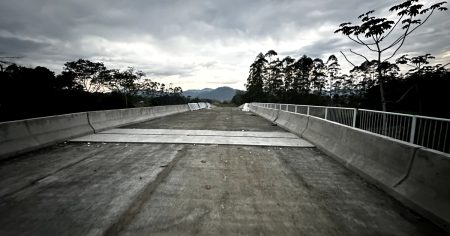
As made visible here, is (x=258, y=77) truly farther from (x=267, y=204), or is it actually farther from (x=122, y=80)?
(x=267, y=204)

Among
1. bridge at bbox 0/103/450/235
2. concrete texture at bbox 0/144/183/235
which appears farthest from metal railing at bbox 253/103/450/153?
concrete texture at bbox 0/144/183/235

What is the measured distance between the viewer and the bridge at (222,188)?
10.9 ft

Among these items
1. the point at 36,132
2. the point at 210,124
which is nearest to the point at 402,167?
the point at 36,132

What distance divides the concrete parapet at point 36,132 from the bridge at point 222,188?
0.12 feet

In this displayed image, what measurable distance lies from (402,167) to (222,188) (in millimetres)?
3124

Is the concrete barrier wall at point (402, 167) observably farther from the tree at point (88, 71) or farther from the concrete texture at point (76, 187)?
the tree at point (88, 71)

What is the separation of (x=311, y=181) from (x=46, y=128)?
8.20 metres

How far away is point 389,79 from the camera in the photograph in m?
27.3

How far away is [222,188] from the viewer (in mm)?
4613

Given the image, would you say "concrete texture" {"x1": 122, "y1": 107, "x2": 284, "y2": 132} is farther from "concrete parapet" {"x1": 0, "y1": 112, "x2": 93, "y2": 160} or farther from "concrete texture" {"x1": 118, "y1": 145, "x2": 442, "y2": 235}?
"concrete texture" {"x1": 118, "y1": 145, "x2": 442, "y2": 235}

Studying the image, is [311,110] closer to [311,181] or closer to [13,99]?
[311,181]

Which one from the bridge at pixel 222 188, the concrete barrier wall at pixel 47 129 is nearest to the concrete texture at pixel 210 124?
the concrete barrier wall at pixel 47 129

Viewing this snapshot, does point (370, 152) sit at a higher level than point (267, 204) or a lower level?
higher

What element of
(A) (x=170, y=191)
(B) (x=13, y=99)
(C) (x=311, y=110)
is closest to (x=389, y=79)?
(C) (x=311, y=110)
